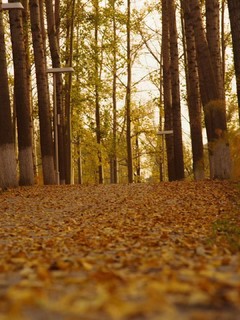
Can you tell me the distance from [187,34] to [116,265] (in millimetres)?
17650

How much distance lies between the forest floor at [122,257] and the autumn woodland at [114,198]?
2cm

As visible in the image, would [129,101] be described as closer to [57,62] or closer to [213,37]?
[57,62]

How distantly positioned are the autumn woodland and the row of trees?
0.22ft

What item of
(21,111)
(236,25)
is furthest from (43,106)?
(236,25)

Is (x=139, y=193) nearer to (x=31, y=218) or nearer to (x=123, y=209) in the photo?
(x=123, y=209)

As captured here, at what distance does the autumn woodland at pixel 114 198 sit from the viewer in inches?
139

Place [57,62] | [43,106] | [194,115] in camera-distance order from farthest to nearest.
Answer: [57,62] < [43,106] < [194,115]

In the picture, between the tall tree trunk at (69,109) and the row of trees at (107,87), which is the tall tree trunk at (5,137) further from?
the tall tree trunk at (69,109)

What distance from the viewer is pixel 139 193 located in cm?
1627

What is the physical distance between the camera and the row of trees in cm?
1830

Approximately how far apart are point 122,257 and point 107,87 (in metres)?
31.8

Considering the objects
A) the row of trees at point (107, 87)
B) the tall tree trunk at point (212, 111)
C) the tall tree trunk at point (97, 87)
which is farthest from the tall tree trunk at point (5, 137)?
the tall tree trunk at point (97, 87)

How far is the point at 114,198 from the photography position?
15055mm

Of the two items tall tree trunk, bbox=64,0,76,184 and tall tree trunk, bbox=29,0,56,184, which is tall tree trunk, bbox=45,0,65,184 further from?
tall tree trunk, bbox=29,0,56,184
